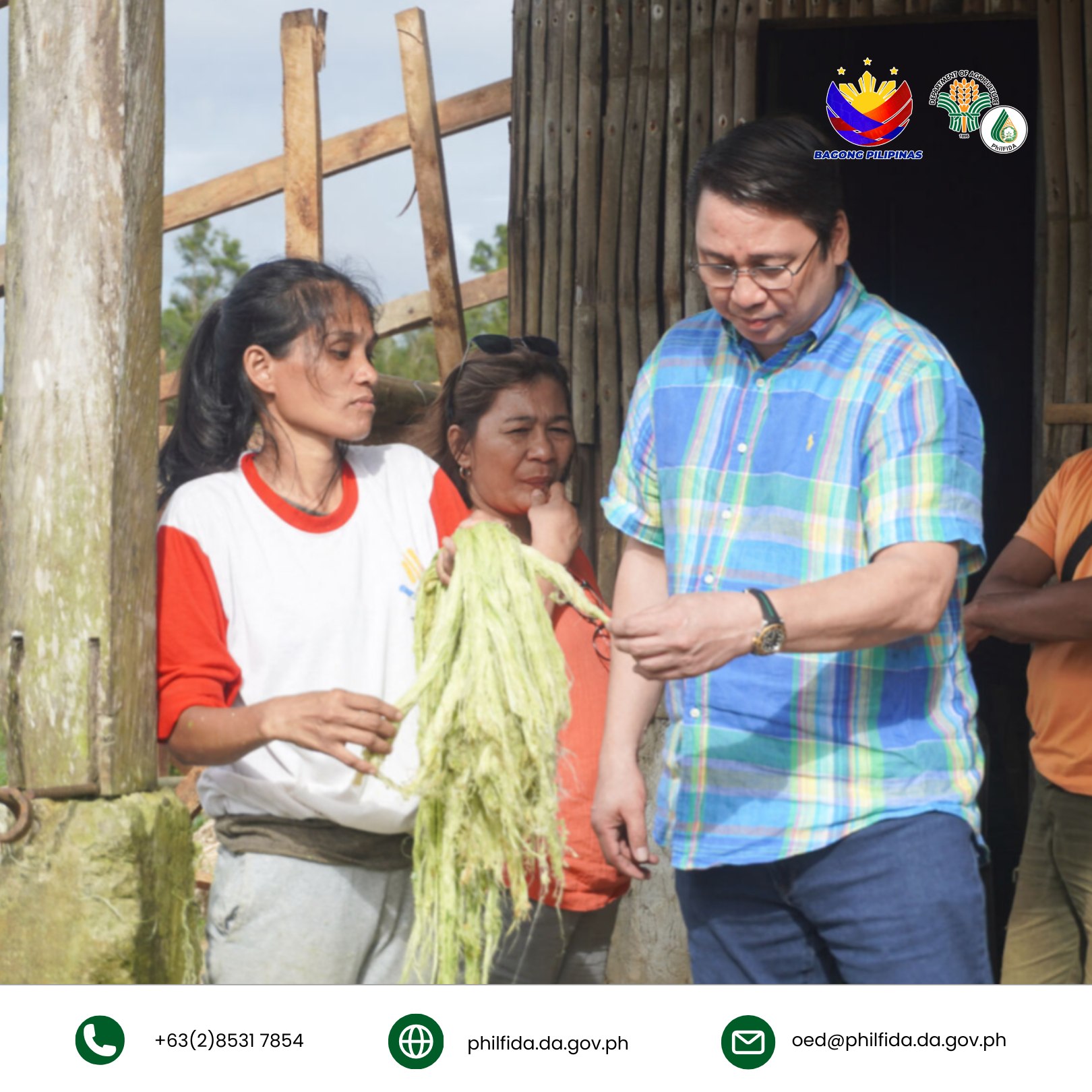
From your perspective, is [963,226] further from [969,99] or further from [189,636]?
[189,636]

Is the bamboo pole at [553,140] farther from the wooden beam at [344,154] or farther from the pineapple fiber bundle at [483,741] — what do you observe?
the pineapple fiber bundle at [483,741]

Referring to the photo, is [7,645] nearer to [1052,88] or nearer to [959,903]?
[959,903]

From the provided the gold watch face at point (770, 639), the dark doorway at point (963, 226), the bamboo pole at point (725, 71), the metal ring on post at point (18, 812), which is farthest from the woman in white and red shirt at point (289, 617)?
the dark doorway at point (963, 226)

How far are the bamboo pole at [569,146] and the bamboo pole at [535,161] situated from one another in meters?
0.07

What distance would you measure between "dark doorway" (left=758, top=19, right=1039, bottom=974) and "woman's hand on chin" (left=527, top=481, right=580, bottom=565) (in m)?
3.31

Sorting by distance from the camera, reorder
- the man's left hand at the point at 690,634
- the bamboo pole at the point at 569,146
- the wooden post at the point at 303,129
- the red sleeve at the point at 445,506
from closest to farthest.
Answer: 1. the man's left hand at the point at 690,634
2. the red sleeve at the point at 445,506
3. the wooden post at the point at 303,129
4. the bamboo pole at the point at 569,146

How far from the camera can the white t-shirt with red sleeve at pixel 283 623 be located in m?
2.31

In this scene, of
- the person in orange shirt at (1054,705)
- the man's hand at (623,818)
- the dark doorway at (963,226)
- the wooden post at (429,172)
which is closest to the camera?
the man's hand at (623,818)

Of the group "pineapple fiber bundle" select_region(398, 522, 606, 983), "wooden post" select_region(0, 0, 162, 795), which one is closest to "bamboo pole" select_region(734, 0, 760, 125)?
"wooden post" select_region(0, 0, 162, 795)

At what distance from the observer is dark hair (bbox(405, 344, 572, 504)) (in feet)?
9.70

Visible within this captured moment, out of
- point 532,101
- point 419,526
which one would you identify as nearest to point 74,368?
point 419,526

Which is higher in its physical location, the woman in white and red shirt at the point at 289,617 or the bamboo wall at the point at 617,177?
the bamboo wall at the point at 617,177

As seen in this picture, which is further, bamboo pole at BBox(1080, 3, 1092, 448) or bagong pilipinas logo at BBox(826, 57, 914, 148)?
bamboo pole at BBox(1080, 3, 1092, 448)
